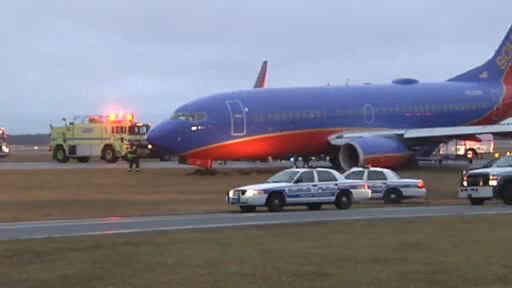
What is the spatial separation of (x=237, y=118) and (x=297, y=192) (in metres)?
21.3

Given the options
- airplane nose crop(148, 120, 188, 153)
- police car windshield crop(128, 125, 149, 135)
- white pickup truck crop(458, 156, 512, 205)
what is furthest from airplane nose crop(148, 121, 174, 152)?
police car windshield crop(128, 125, 149, 135)

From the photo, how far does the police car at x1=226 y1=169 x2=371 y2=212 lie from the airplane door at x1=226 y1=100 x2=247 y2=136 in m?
19.8

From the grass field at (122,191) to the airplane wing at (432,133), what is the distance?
76.8 inches

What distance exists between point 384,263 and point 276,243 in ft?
11.5

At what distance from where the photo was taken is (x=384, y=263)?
1544 cm

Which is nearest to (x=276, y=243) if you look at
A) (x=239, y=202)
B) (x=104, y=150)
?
(x=239, y=202)

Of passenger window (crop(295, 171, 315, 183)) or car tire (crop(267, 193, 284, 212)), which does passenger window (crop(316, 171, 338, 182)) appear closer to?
passenger window (crop(295, 171, 315, 183))

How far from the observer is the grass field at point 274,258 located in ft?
45.0

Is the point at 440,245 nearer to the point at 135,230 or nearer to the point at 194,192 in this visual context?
the point at 135,230

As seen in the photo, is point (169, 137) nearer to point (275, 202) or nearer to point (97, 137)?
point (275, 202)

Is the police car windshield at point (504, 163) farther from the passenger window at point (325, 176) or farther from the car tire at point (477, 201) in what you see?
the passenger window at point (325, 176)

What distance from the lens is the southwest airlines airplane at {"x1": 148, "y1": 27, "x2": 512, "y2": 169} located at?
1927 inches

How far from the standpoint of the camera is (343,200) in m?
29.3

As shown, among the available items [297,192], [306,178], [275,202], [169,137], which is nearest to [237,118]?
[169,137]
